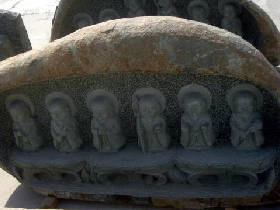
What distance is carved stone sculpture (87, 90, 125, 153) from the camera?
2.22 meters

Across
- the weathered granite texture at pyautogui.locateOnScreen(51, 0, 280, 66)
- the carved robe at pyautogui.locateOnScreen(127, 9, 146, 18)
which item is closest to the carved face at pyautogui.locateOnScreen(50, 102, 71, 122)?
the weathered granite texture at pyautogui.locateOnScreen(51, 0, 280, 66)

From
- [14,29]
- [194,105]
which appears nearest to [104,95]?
[194,105]

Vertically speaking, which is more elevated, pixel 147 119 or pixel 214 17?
pixel 214 17

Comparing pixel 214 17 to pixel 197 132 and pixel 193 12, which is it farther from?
pixel 197 132

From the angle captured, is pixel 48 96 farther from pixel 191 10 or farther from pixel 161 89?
pixel 191 10

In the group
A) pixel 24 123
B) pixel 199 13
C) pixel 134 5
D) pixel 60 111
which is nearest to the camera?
pixel 60 111

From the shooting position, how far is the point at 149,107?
2.14 m

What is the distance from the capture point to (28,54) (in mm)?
2092

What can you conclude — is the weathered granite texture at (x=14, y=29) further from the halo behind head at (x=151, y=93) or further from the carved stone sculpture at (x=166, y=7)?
the halo behind head at (x=151, y=93)

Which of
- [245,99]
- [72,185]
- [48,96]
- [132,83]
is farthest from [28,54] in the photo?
[245,99]

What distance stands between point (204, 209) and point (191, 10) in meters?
1.62

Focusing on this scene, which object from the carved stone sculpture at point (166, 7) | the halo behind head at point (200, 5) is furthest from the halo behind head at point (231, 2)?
the carved stone sculpture at point (166, 7)

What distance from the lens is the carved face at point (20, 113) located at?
231 centimetres

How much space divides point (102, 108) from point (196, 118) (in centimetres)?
55
